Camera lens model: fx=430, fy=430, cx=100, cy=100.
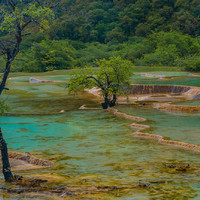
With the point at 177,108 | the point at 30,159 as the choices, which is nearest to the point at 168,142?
the point at 30,159

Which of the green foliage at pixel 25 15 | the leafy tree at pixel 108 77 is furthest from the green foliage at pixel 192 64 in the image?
the green foliage at pixel 25 15

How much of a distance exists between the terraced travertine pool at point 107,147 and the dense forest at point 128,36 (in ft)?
109

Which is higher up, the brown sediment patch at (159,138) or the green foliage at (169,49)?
the green foliage at (169,49)

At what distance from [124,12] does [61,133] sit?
7528 cm

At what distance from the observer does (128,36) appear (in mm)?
85812

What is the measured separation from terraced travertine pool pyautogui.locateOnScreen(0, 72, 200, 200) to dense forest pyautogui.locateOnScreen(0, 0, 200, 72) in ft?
109

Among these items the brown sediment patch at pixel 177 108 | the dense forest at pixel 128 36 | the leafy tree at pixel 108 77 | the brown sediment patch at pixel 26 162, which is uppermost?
the dense forest at pixel 128 36

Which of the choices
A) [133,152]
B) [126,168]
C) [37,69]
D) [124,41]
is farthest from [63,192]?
[124,41]

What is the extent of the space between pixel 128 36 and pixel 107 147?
240 feet

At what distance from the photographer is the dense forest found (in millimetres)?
61406

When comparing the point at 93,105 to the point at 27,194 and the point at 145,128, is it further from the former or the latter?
the point at 27,194

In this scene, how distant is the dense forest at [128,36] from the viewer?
2418 inches

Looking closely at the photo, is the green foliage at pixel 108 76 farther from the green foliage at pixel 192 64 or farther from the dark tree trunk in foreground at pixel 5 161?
the green foliage at pixel 192 64

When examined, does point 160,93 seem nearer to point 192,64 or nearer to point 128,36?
point 192,64
